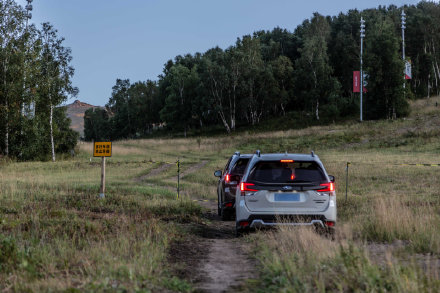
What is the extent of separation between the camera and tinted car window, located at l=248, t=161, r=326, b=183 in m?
9.95

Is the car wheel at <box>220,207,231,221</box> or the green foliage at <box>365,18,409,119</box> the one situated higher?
the green foliage at <box>365,18,409,119</box>

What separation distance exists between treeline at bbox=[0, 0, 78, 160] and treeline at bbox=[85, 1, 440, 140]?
4033 cm

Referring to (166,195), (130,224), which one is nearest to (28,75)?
(166,195)

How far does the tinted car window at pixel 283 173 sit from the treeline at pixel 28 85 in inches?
1427

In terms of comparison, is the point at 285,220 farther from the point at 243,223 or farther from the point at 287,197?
the point at 243,223

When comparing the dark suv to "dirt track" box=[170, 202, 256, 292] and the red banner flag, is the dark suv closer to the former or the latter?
"dirt track" box=[170, 202, 256, 292]

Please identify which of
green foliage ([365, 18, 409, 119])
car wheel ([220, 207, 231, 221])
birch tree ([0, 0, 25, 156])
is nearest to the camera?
car wheel ([220, 207, 231, 221])

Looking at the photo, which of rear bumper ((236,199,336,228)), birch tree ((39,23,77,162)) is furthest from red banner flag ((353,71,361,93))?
rear bumper ((236,199,336,228))

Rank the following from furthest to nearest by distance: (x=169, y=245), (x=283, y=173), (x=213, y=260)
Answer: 1. (x=283, y=173)
2. (x=169, y=245)
3. (x=213, y=260)

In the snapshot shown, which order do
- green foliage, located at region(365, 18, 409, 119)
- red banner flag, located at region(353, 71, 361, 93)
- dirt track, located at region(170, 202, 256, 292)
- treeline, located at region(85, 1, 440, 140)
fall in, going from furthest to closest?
treeline, located at region(85, 1, 440, 140)
red banner flag, located at region(353, 71, 361, 93)
green foliage, located at region(365, 18, 409, 119)
dirt track, located at region(170, 202, 256, 292)

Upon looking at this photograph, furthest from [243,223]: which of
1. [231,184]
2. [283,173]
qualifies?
[231,184]

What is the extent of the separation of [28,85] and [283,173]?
3770 centimetres

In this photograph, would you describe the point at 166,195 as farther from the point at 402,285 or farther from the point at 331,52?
the point at 331,52

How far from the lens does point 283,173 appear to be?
10.0 meters
